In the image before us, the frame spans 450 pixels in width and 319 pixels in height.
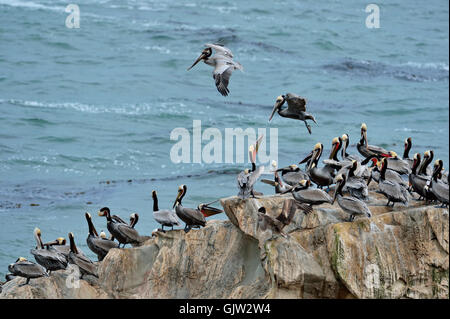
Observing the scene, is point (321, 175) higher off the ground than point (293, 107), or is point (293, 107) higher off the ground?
point (293, 107)

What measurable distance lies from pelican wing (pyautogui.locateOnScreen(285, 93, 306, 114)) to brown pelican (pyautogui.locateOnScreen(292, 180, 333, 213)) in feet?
11.8

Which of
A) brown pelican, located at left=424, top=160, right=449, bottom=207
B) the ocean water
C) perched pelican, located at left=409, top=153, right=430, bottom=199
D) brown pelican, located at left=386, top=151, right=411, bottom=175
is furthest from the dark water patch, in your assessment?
brown pelican, located at left=424, top=160, right=449, bottom=207

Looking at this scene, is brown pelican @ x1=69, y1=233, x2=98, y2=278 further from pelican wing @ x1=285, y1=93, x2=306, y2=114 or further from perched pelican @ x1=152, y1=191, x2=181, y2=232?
pelican wing @ x1=285, y1=93, x2=306, y2=114

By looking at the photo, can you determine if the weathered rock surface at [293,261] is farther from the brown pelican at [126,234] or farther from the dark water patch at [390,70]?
the dark water patch at [390,70]

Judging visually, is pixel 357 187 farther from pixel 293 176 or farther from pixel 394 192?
pixel 293 176

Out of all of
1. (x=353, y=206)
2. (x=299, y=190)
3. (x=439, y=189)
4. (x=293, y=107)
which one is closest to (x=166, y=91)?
(x=293, y=107)

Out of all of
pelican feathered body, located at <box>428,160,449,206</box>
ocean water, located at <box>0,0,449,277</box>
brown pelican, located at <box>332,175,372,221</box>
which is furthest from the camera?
ocean water, located at <box>0,0,449,277</box>

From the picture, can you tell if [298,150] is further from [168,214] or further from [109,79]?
[168,214]

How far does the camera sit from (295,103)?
→ 17.9 meters

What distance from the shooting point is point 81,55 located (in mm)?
44031

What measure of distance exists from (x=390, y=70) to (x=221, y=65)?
1144 inches

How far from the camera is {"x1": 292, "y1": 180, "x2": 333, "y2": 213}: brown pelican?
46.9 ft
